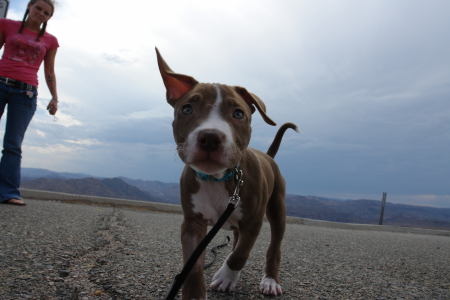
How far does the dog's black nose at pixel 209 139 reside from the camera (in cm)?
191

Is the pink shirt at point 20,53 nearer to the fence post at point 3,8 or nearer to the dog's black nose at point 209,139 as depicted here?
the fence post at point 3,8

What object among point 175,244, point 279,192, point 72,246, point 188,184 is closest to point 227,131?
point 188,184

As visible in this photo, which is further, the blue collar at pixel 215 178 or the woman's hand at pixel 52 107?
the woman's hand at pixel 52 107

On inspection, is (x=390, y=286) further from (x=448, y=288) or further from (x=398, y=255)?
(x=398, y=255)

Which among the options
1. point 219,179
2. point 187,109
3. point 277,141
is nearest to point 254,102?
point 187,109

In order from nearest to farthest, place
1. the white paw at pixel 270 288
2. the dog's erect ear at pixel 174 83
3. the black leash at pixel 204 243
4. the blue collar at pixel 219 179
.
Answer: the black leash at pixel 204 243, the blue collar at pixel 219 179, the white paw at pixel 270 288, the dog's erect ear at pixel 174 83

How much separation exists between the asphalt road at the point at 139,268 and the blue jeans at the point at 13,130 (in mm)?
877

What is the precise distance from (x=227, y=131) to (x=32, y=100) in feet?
14.2

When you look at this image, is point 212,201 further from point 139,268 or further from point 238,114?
point 139,268

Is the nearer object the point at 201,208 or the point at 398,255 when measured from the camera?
the point at 201,208

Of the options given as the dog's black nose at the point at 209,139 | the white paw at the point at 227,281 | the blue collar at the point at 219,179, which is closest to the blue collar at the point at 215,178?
the blue collar at the point at 219,179

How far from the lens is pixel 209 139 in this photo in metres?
1.91

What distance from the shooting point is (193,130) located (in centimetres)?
205

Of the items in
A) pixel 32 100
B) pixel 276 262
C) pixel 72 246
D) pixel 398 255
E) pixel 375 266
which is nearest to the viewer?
pixel 276 262
